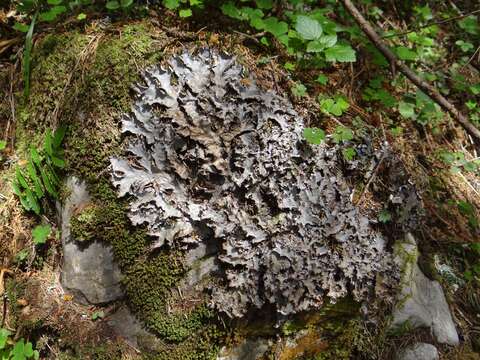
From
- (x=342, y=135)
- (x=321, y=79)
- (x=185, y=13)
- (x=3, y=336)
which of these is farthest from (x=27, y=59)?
(x=342, y=135)

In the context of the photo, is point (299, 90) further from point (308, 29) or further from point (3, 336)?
point (3, 336)

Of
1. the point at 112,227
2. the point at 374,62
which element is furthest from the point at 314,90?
the point at 112,227

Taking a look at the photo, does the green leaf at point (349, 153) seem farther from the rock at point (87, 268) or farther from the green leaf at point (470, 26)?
the green leaf at point (470, 26)

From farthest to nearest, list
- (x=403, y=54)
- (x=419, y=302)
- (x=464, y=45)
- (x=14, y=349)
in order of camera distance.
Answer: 1. (x=464, y=45)
2. (x=403, y=54)
3. (x=419, y=302)
4. (x=14, y=349)

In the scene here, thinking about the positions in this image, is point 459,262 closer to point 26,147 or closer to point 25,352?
point 25,352

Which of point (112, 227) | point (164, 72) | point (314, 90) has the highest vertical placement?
point (164, 72)

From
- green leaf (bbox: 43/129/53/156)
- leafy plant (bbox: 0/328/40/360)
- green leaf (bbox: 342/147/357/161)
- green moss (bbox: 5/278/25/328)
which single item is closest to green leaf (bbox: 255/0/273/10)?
green leaf (bbox: 342/147/357/161)

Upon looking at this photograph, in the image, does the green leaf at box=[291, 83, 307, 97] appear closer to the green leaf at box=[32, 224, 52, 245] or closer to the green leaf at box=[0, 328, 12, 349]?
the green leaf at box=[32, 224, 52, 245]
